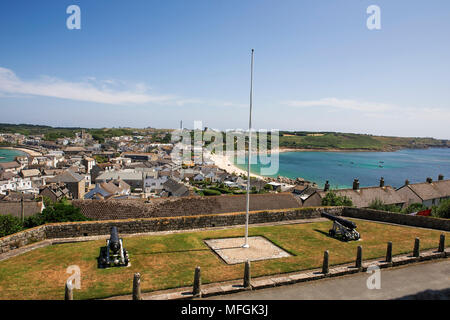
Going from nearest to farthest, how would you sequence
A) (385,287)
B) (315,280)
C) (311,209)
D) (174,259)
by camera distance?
(385,287), (315,280), (174,259), (311,209)

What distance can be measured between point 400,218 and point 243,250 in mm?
10221

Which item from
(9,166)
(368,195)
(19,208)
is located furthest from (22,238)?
(9,166)

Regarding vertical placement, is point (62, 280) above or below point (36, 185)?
above

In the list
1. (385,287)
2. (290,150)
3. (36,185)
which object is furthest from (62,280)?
(290,150)

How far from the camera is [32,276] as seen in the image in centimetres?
904

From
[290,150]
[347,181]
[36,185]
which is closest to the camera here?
[36,185]

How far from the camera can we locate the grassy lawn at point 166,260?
27.9 ft

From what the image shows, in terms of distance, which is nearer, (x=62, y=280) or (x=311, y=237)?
(x=62, y=280)

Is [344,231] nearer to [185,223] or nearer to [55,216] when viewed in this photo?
[185,223]

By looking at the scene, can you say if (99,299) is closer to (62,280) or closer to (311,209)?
(62,280)

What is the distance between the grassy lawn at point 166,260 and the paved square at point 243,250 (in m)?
0.35

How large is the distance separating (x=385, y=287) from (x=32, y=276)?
1057 centimetres

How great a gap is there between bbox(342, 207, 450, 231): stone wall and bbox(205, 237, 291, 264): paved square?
759 centimetres

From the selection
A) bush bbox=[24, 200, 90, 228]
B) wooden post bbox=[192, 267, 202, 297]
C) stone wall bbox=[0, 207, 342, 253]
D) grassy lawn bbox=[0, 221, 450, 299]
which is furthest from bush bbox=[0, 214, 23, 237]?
wooden post bbox=[192, 267, 202, 297]
